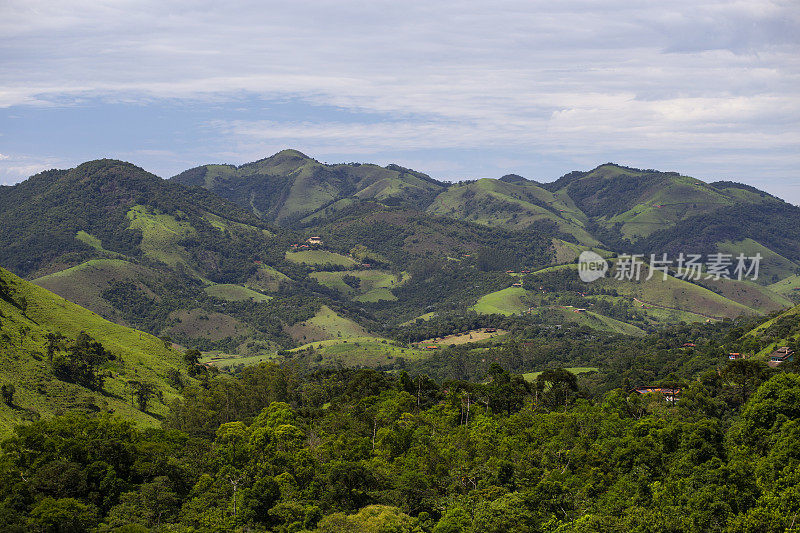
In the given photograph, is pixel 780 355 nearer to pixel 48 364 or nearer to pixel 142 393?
pixel 142 393

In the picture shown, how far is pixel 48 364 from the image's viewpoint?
108 m

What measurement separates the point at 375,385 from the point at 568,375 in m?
30.4

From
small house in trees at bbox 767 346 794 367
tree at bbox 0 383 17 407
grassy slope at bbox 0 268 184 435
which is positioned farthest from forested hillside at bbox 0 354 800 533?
small house in trees at bbox 767 346 794 367

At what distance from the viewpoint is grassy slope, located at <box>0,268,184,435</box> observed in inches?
3900

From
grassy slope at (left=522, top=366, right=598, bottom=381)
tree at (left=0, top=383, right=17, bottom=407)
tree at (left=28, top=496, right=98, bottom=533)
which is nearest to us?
tree at (left=28, top=496, right=98, bottom=533)

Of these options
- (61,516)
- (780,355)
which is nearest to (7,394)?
(61,516)

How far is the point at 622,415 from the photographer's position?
8869 centimetres

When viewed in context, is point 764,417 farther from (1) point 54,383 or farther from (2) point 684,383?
(1) point 54,383

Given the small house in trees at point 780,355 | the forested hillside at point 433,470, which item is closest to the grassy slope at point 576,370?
the small house in trees at point 780,355

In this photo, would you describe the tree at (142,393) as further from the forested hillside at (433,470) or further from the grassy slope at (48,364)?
the forested hillside at (433,470)

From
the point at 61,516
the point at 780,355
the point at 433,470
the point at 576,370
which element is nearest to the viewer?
the point at 61,516

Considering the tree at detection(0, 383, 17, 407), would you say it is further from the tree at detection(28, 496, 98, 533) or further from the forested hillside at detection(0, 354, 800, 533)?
the tree at detection(28, 496, 98, 533)

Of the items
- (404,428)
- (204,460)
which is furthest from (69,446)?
(404,428)

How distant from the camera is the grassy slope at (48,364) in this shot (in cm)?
9907
